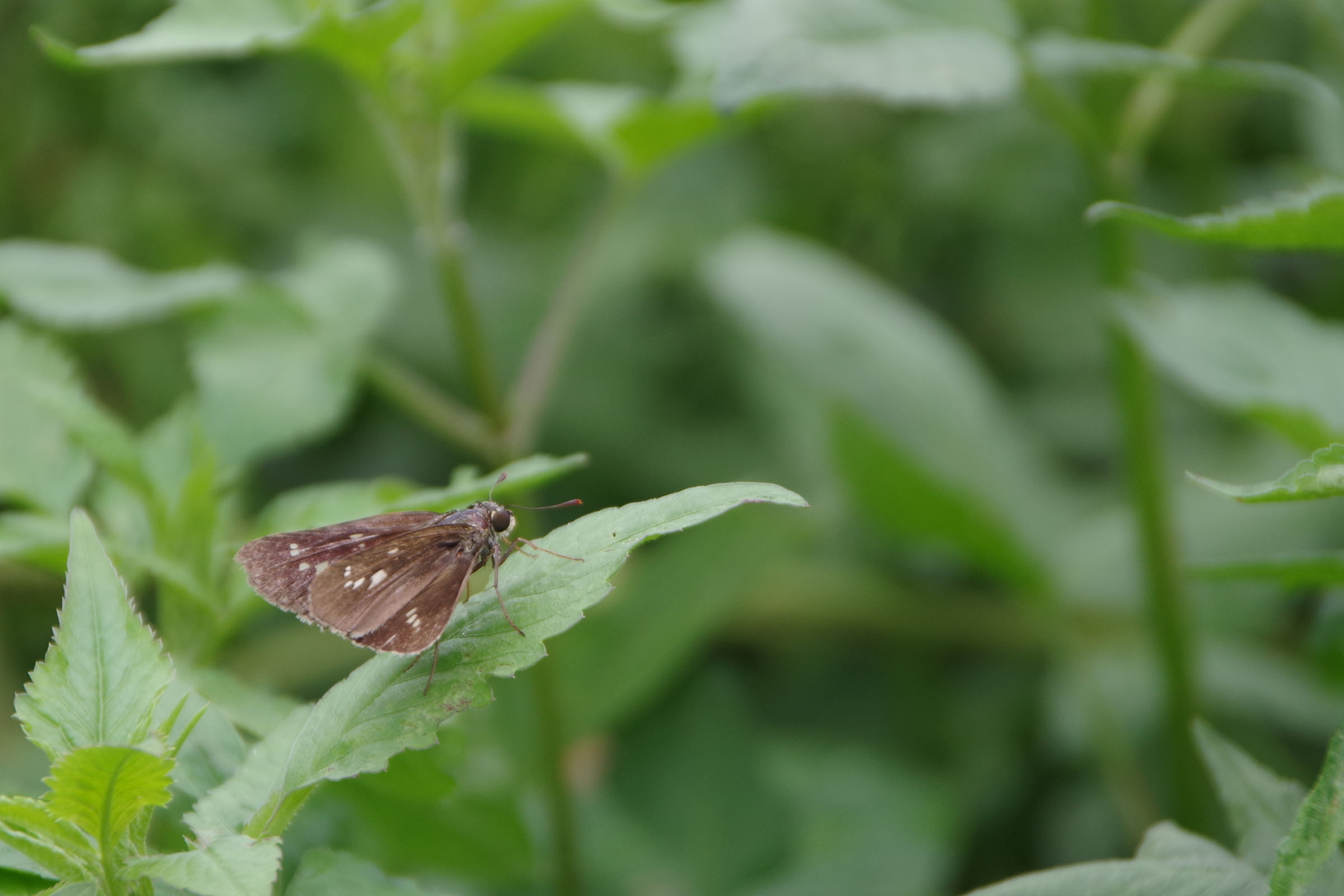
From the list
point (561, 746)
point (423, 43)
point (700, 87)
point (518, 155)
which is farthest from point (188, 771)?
point (518, 155)

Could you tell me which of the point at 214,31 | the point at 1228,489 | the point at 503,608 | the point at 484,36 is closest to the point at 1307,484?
the point at 1228,489

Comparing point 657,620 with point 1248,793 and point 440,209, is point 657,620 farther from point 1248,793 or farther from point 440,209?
point 1248,793

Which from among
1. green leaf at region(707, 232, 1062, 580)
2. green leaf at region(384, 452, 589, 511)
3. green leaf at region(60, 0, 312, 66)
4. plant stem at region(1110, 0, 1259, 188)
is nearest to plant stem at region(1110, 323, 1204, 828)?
plant stem at region(1110, 0, 1259, 188)

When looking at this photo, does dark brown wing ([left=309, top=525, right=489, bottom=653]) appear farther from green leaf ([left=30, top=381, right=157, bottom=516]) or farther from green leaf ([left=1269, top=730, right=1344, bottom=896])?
green leaf ([left=1269, top=730, right=1344, bottom=896])

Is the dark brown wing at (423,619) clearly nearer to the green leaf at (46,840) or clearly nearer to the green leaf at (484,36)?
the green leaf at (46,840)

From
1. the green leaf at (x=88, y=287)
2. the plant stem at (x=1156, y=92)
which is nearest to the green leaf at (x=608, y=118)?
the green leaf at (x=88, y=287)

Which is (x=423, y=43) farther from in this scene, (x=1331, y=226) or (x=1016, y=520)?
(x=1016, y=520)
